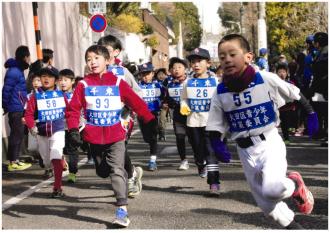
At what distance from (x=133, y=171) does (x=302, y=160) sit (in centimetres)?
350

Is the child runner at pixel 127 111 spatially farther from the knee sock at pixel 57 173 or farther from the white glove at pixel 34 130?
the white glove at pixel 34 130

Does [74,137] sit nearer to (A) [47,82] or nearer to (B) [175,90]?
(A) [47,82]

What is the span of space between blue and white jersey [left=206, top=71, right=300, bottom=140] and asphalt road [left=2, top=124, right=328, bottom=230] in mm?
930

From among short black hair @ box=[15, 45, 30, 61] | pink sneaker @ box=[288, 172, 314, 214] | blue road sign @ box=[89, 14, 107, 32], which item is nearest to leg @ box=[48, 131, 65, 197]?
short black hair @ box=[15, 45, 30, 61]

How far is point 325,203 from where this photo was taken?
5828 millimetres

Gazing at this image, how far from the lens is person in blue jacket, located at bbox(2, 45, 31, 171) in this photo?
9414mm

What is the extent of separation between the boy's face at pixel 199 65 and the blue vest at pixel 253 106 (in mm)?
2655

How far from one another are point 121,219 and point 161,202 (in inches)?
44.7

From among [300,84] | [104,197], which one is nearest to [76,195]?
[104,197]

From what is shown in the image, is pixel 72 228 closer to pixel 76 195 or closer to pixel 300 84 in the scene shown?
pixel 76 195

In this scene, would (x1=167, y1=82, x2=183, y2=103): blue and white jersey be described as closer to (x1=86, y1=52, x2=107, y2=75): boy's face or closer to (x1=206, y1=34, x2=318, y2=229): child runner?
(x1=86, y1=52, x2=107, y2=75): boy's face

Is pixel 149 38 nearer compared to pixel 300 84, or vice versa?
pixel 300 84

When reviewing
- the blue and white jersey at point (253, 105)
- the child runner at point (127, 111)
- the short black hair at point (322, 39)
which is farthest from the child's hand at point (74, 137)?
the short black hair at point (322, 39)

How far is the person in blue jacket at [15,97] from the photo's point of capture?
9414mm
